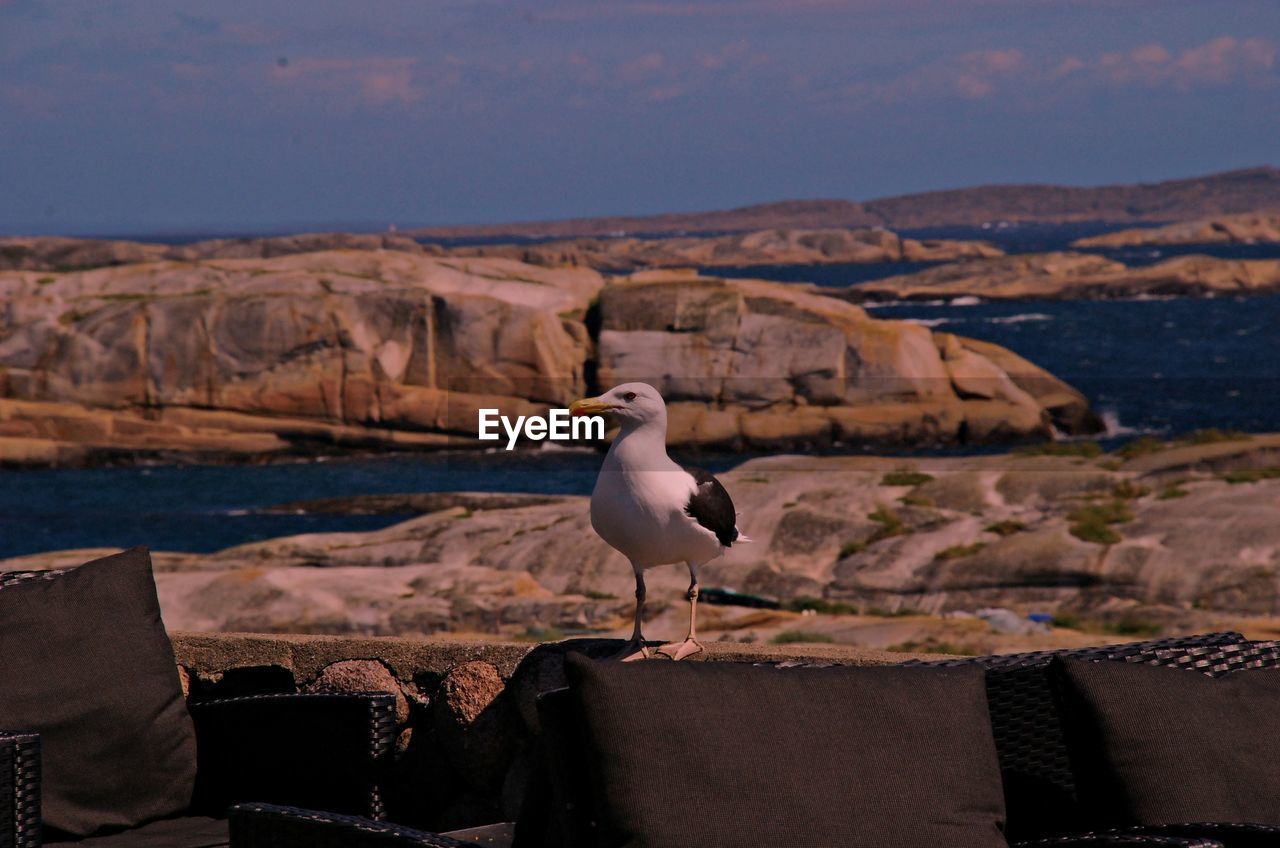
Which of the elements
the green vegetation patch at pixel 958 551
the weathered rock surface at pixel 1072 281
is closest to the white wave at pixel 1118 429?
the green vegetation patch at pixel 958 551

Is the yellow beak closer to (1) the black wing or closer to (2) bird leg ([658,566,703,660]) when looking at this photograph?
(1) the black wing

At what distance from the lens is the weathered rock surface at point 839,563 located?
21.3 m

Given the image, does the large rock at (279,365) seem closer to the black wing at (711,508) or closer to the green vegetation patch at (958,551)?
the green vegetation patch at (958,551)

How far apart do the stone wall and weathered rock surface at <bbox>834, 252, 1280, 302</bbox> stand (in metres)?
121

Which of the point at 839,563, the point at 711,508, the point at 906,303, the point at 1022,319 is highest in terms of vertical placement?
the point at 711,508

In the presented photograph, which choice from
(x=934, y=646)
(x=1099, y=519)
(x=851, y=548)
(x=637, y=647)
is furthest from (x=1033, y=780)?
(x=851, y=548)

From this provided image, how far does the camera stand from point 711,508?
14.9 ft

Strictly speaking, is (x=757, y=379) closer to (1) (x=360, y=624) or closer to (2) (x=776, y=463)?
(2) (x=776, y=463)

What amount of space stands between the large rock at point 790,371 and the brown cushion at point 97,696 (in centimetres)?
4577

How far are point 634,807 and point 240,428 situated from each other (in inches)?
2056

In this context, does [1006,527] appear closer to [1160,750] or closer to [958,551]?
[958,551]

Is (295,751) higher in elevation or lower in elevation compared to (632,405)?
lower

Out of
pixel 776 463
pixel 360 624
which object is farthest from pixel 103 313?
pixel 360 624

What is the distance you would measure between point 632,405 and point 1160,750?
5.82ft
